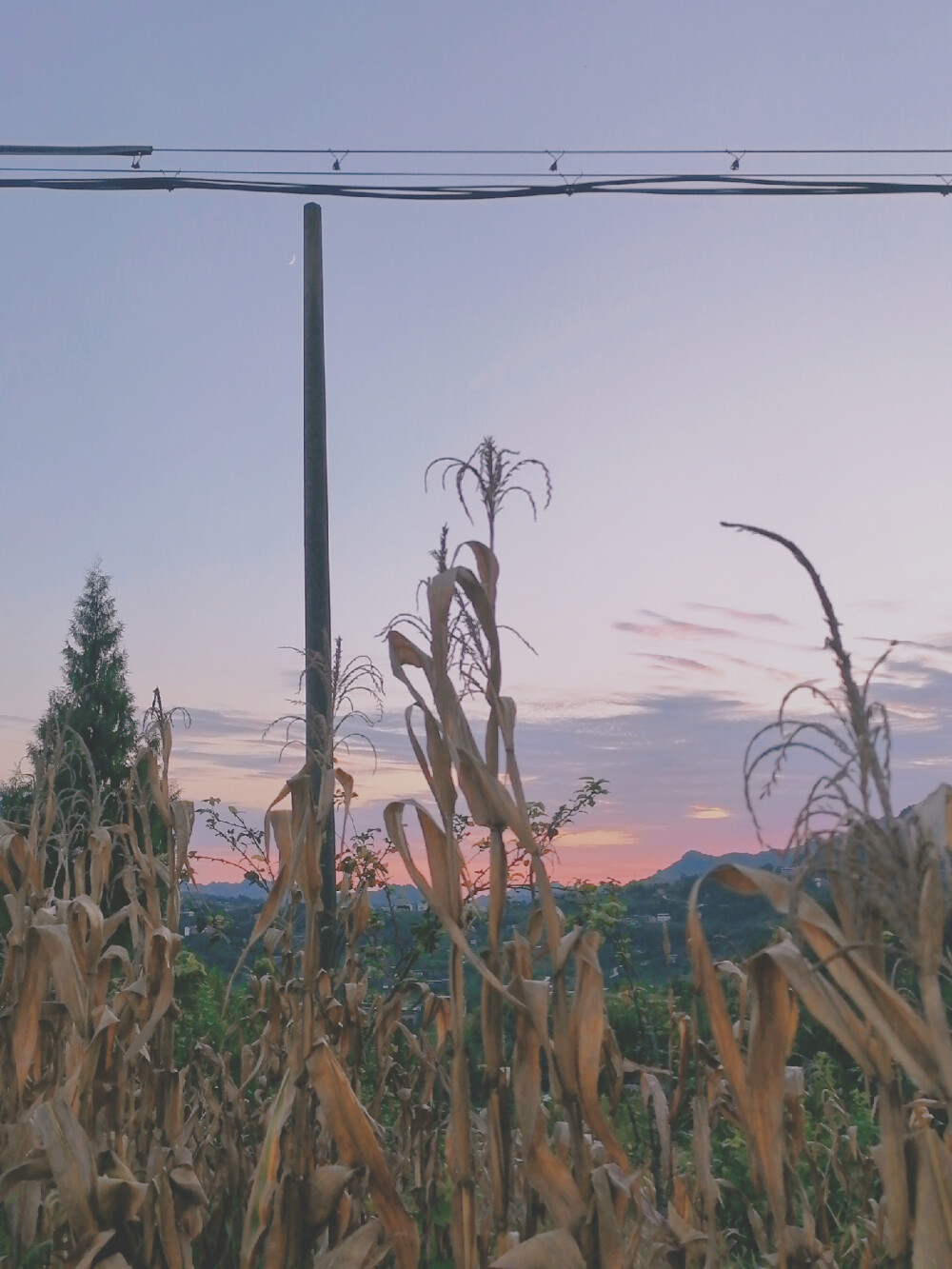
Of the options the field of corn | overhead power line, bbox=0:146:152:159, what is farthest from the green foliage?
overhead power line, bbox=0:146:152:159

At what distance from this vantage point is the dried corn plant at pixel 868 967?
1.25m

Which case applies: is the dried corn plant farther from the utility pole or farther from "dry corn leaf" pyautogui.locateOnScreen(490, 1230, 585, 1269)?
the utility pole

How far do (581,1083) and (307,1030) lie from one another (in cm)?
80

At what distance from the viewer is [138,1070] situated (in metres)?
3.14

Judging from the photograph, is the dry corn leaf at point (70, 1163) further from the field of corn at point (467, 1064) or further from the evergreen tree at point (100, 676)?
the evergreen tree at point (100, 676)

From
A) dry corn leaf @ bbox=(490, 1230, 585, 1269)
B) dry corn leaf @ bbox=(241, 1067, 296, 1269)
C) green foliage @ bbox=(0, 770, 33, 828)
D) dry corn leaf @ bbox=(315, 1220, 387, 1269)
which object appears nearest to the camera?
dry corn leaf @ bbox=(490, 1230, 585, 1269)

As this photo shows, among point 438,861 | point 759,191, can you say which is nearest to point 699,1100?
point 438,861

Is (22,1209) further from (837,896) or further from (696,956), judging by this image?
(837,896)

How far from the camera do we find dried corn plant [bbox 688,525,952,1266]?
4.09 ft

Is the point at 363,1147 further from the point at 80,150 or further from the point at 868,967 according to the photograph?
the point at 80,150

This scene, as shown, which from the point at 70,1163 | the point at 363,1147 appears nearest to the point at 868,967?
the point at 363,1147

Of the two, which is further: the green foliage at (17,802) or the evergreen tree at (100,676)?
the evergreen tree at (100,676)

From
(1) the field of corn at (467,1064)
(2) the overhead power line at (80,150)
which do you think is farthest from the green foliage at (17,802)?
(2) the overhead power line at (80,150)

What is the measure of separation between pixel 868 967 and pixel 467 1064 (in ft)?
3.68
